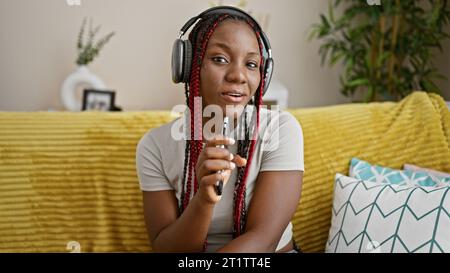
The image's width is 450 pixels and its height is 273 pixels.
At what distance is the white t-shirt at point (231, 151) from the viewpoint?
0.81 metres

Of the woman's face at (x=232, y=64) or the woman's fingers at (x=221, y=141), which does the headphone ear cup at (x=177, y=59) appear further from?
the woman's fingers at (x=221, y=141)

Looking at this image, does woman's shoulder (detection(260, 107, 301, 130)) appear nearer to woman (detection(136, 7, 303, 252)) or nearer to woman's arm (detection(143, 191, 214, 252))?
woman (detection(136, 7, 303, 252))

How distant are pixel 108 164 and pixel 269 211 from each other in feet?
1.31

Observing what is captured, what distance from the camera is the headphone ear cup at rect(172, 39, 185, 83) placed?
2.17ft

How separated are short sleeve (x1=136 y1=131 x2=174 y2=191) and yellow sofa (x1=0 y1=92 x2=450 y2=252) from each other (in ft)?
0.45

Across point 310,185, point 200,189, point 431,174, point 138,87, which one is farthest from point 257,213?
point 138,87

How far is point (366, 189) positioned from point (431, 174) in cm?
18

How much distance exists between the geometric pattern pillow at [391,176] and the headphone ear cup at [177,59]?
514 millimetres

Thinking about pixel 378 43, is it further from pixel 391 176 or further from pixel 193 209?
pixel 193 209

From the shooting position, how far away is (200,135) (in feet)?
2.48

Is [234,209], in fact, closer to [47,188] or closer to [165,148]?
[165,148]

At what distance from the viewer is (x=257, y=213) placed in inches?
30.3

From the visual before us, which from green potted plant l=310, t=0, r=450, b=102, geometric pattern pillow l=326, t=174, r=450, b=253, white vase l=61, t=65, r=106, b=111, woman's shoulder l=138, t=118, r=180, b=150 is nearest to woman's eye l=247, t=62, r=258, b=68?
woman's shoulder l=138, t=118, r=180, b=150

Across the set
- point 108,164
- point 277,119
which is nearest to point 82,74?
point 108,164
